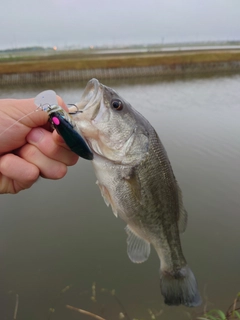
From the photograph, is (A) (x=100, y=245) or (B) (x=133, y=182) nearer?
(B) (x=133, y=182)

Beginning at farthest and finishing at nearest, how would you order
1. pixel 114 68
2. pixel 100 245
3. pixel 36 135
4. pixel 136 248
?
1. pixel 114 68
2. pixel 100 245
3. pixel 136 248
4. pixel 36 135

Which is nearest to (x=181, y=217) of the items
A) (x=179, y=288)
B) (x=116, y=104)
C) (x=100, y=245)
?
(x=179, y=288)

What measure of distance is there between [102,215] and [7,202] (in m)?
2.45

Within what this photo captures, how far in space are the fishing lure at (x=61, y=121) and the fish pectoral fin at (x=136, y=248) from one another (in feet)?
3.01

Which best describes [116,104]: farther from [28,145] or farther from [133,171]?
[28,145]

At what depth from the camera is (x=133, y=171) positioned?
5.71 ft

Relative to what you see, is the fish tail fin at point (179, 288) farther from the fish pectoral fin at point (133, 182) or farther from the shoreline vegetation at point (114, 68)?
the shoreline vegetation at point (114, 68)

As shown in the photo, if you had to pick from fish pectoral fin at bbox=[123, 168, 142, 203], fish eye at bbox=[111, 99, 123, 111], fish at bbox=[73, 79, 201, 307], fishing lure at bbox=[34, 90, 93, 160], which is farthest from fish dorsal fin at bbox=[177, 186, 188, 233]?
fishing lure at bbox=[34, 90, 93, 160]

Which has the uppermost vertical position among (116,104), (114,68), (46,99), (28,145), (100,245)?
(46,99)

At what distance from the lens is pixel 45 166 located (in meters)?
1.79

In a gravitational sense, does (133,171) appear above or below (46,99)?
below

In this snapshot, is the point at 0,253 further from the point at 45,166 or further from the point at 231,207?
the point at 231,207

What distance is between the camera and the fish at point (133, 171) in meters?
1.69

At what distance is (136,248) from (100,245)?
3044 mm
